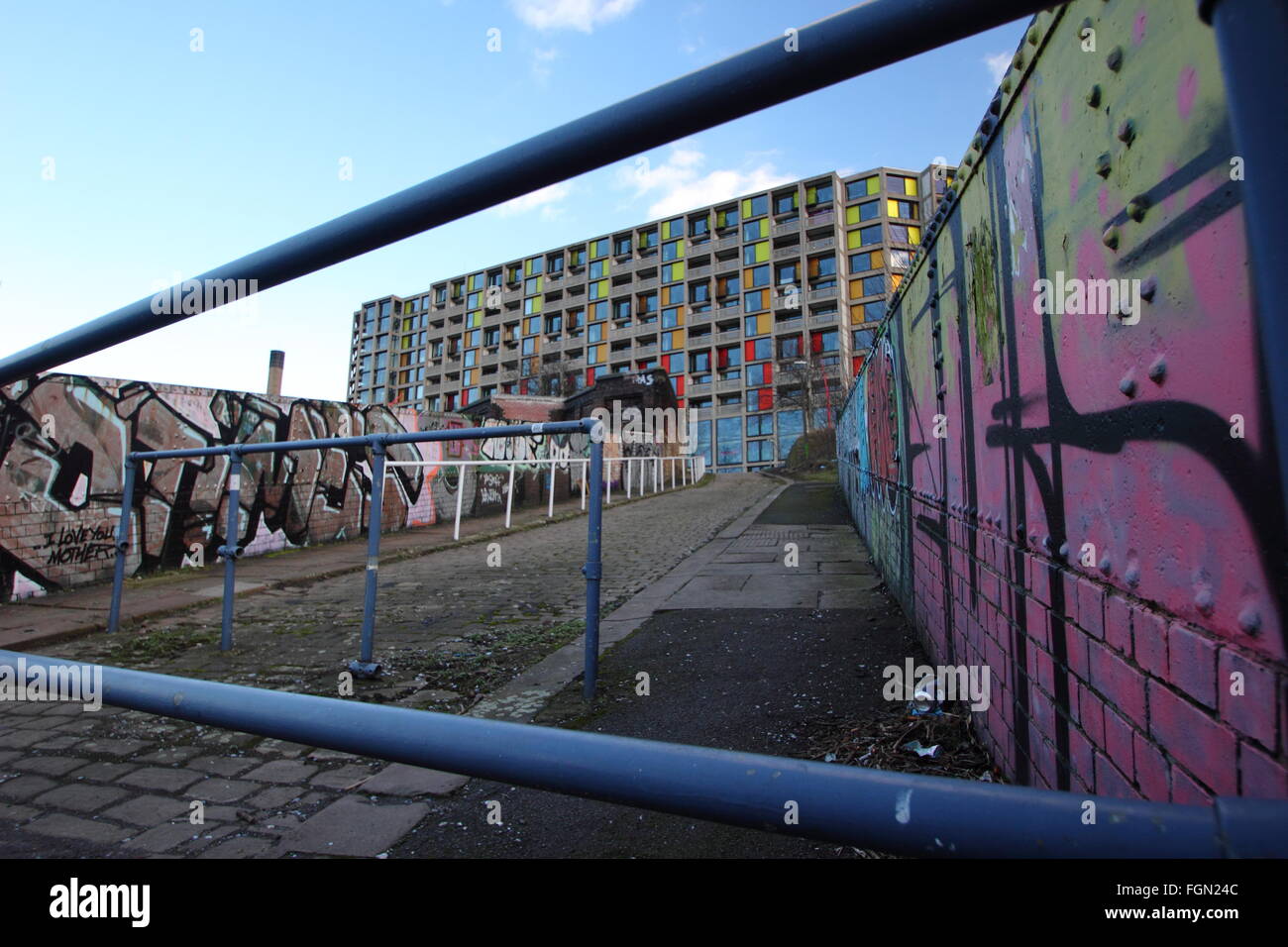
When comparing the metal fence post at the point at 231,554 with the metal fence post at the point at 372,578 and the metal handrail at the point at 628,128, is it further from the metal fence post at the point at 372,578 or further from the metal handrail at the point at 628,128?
the metal handrail at the point at 628,128

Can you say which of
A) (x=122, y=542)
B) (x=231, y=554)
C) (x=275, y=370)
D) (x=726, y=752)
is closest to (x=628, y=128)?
(x=726, y=752)

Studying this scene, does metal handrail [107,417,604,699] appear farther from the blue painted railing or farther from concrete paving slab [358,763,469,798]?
the blue painted railing

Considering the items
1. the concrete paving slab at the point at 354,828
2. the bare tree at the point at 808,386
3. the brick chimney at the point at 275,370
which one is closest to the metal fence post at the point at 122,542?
the concrete paving slab at the point at 354,828

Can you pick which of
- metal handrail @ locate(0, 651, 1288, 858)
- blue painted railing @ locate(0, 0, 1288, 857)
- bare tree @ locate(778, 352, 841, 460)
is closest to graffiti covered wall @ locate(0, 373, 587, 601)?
blue painted railing @ locate(0, 0, 1288, 857)

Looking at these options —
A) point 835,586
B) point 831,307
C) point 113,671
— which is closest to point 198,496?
point 835,586

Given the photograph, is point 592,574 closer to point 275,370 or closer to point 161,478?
point 161,478

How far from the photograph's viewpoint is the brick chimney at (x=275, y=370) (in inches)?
448

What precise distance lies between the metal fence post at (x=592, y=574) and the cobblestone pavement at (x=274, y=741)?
0.56 m

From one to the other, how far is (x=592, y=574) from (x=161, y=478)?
6708 millimetres

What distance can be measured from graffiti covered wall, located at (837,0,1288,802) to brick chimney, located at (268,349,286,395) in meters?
11.7

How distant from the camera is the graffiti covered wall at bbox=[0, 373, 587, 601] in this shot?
634 centimetres

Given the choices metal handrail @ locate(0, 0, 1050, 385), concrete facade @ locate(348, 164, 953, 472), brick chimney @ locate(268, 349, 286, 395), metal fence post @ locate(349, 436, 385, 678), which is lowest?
metal fence post @ locate(349, 436, 385, 678)

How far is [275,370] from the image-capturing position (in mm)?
11414

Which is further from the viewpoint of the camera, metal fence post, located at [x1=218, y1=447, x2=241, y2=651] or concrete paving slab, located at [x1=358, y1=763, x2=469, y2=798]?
metal fence post, located at [x1=218, y1=447, x2=241, y2=651]
